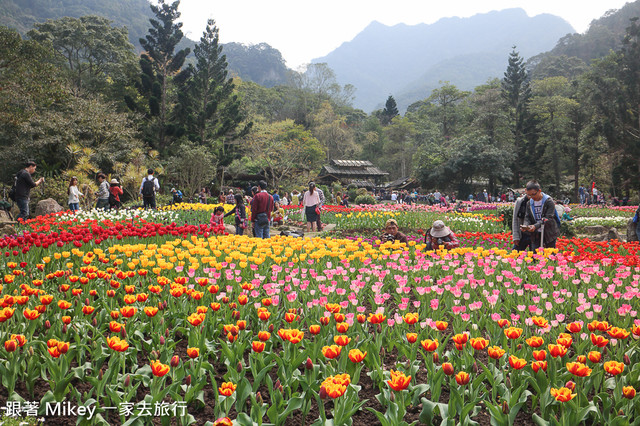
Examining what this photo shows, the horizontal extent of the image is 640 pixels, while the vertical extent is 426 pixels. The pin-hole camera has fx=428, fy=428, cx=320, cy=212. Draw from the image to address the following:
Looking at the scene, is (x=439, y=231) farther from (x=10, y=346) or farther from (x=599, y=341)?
(x=10, y=346)

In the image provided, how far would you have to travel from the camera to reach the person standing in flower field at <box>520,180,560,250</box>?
612 centimetres

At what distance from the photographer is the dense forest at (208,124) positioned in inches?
895

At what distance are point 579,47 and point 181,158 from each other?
257 ft

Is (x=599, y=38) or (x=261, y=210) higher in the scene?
(x=599, y=38)

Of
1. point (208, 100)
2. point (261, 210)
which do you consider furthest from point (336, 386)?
point (208, 100)

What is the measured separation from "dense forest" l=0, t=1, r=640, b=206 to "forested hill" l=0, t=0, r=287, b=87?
81.4 feet

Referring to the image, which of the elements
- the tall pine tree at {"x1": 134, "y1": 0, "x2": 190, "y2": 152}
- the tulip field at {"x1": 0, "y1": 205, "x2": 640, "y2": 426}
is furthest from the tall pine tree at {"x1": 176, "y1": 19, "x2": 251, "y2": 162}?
the tulip field at {"x1": 0, "y1": 205, "x2": 640, "y2": 426}

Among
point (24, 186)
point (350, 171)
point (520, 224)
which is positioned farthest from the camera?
point (350, 171)

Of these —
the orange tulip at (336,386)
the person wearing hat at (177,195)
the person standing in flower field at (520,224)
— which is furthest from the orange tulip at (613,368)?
the person wearing hat at (177,195)

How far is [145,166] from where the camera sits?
85.3 ft

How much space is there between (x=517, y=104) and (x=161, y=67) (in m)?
35.6

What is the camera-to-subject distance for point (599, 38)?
7475cm

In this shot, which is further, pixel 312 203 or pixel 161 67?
pixel 161 67

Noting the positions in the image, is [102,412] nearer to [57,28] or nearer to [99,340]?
[99,340]
